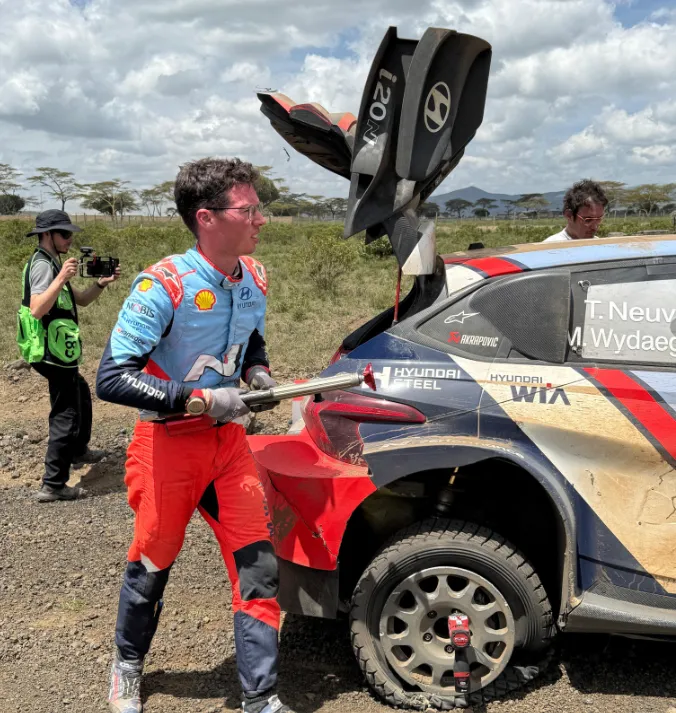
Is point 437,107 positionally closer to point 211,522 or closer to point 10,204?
point 211,522

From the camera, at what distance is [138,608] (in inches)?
109

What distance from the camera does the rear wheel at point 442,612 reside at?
2.68 meters

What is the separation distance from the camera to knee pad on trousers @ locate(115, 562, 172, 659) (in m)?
2.76

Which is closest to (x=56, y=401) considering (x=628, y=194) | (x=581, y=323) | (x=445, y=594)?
(x=445, y=594)

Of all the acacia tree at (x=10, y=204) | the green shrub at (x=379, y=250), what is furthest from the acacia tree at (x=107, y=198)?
the green shrub at (x=379, y=250)

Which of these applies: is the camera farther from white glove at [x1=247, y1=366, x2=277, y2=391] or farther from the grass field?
the grass field

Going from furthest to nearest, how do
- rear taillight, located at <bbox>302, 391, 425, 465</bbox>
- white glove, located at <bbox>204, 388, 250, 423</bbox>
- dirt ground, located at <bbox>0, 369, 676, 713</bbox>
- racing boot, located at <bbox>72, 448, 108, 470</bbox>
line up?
racing boot, located at <bbox>72, 448, 108, 470</bbox> → dirt ground, located at <bbox>0, 369, 676, 713</bbox> → rear taillight, located at <bbox>302, 391, 425, 465</bbox> → white glove, located at <bbox>204, 388, 250, 423</bbox>

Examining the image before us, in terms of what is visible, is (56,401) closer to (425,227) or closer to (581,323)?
(425,227)

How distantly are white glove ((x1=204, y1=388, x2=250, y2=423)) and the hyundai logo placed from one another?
50.9 inches

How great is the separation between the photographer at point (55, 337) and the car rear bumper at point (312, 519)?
2722 mm

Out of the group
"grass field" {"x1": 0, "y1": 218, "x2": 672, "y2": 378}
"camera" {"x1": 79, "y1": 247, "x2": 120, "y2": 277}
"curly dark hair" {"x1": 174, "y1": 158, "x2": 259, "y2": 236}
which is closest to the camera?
"curly dark hair" {"x1": 174, "y1": 158, "x2": 259, "y2": 236}

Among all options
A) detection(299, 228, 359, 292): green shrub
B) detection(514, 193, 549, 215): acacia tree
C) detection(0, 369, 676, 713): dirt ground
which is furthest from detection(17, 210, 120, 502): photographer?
detection(514, 193, 549, 215): acacia tree

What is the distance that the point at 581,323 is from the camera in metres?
2.74

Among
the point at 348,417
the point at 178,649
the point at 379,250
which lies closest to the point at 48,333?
the point at 178,649
